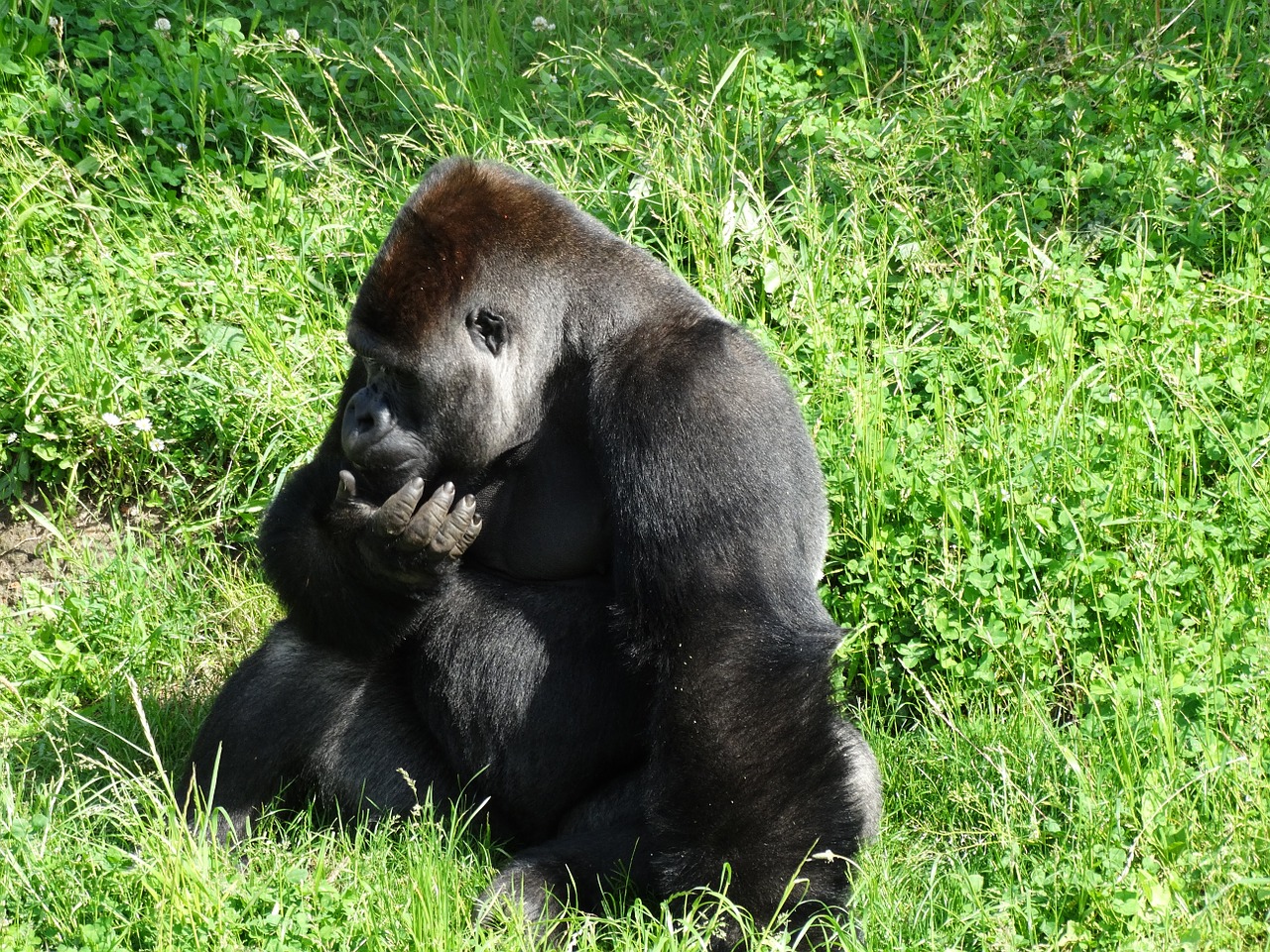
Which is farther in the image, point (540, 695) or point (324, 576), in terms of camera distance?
point (324, 576)

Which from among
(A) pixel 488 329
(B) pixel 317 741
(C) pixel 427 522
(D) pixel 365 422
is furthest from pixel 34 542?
(A) pixel 488 329

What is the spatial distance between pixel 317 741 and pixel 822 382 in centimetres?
180

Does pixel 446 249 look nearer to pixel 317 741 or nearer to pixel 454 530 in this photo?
pixel 454 530

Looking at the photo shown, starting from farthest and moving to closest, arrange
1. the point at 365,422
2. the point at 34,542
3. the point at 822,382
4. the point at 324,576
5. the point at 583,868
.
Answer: the point at 34,542, the point at 822,382, the point at 324,576, the point at 365,422, the point at 583,868

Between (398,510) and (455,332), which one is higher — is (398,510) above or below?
below

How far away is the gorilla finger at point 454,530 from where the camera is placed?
3.09 metres

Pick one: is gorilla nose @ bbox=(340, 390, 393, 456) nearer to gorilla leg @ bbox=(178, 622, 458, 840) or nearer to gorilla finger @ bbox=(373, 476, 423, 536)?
gorilla finger @ bbox=(373, 476, 423, 536)

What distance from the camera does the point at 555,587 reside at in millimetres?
3205

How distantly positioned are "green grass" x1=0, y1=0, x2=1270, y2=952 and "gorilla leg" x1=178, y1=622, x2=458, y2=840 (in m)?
0.12

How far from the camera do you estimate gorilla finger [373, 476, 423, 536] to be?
306 centimetres

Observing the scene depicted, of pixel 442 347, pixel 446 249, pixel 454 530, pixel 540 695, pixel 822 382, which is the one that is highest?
pixel 446 249

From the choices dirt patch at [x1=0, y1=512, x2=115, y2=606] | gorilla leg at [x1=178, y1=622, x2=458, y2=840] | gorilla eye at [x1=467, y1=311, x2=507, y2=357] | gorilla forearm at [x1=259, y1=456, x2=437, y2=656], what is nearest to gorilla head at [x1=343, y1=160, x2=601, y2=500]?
gorilla eye at [x1=467, y1=311, x2=507, y2=357]

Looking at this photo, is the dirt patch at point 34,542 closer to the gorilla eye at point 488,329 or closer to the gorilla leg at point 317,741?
the gorilla leg at point 317,741

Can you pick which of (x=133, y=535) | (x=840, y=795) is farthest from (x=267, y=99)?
(x=840, y=795)
